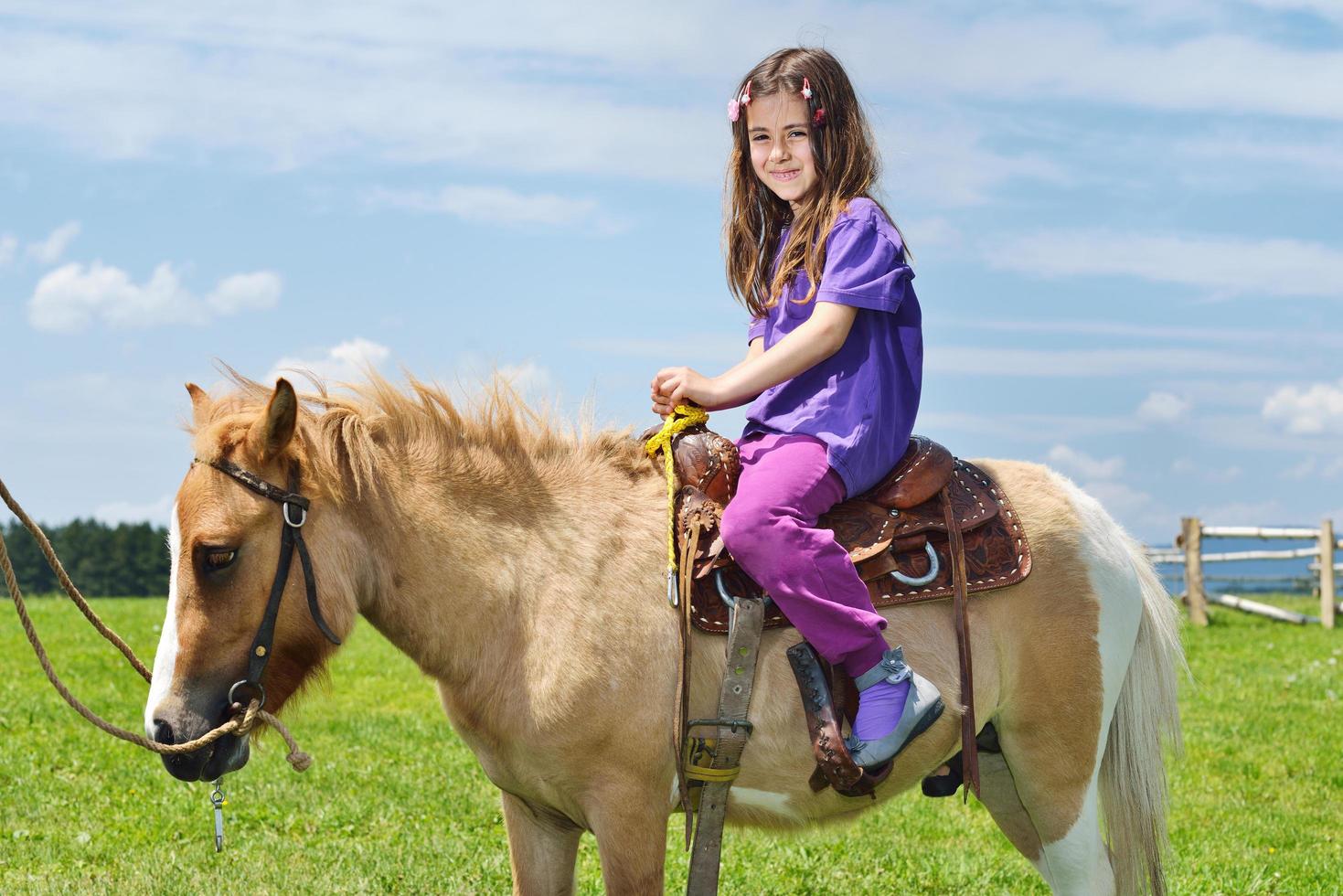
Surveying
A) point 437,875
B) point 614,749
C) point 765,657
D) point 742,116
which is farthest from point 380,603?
point 437,875

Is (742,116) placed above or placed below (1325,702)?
above

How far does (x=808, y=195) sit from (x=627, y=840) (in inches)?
87.3

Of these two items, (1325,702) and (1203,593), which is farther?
(1203,593)

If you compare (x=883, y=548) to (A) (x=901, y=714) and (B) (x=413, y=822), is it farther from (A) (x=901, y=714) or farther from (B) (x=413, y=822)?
(B) (x=413, y=822)

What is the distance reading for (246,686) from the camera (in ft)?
11.2

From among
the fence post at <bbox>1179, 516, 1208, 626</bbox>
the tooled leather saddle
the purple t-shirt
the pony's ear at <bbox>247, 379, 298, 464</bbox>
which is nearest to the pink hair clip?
the purple t-shirt

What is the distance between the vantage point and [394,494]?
3.55 meters

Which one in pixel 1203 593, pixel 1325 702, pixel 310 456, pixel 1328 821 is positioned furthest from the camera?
pixel 1203 593

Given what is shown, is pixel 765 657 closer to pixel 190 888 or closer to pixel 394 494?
pixel 394 494

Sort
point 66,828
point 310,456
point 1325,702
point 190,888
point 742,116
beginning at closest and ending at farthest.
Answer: point 310,456 → point 742,116 → point 190,888 → point 66,828 → point 1325,702

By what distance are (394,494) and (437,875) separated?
9.85 feet

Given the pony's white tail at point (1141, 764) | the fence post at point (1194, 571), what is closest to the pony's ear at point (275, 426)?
the pony's white tail at point (1141, 764)

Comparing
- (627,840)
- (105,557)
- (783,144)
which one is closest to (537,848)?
(627,840)

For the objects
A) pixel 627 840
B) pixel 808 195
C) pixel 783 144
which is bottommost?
pixel 627 840
